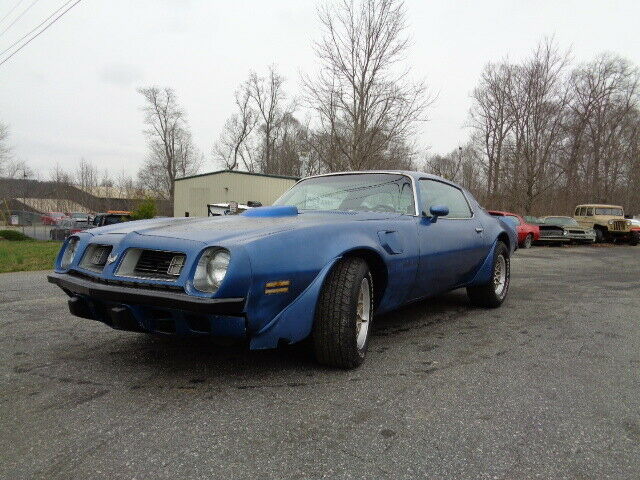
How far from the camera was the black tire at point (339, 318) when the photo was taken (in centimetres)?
265

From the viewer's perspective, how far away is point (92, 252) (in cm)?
285

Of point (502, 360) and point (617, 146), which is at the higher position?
point (617, 146)

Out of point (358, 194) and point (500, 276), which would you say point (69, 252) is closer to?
point (358, 194)

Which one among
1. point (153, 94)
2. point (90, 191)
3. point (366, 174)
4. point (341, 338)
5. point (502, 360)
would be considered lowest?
point (502, 360)

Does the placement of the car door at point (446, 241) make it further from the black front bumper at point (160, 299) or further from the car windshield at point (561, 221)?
the car windshield at point (561, 221)

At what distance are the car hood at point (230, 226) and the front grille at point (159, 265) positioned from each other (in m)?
0.11

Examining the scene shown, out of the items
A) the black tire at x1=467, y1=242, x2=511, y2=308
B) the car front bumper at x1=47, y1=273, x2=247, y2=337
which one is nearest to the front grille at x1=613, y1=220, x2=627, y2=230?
the black tire at x1=467, y1=242, x2=511, y2=308

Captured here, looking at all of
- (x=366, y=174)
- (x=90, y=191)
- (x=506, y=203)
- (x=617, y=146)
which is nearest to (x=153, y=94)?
(x=90, y=191)

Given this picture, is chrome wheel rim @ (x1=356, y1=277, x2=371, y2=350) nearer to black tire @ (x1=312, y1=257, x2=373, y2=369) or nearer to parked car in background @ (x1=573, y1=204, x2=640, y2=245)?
black tire @ (x1=312, y1=257, x2=373, y2=369)

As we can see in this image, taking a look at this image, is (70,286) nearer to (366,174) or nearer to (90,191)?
(366,174)

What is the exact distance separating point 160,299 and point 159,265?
0.27 metres

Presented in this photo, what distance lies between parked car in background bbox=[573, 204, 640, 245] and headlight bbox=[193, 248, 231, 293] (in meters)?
21.6

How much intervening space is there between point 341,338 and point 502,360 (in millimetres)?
1221

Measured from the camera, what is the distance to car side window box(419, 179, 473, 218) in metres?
4.01
